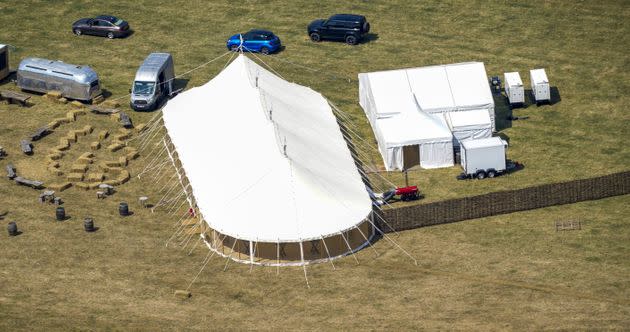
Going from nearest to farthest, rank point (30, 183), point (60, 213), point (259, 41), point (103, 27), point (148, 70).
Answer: point (60, 213) → point (30, 183) → point (148, 70) → point (259, 41) → point (103, 27)

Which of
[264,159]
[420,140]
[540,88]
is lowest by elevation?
[540,88]

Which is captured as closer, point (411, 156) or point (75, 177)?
point (75, 177)

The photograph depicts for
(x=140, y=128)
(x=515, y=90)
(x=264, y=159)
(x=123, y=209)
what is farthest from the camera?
(x=515, y=90)

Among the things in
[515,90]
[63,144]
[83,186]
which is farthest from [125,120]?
[515,90]

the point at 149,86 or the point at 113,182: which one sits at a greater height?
the point at 149,86

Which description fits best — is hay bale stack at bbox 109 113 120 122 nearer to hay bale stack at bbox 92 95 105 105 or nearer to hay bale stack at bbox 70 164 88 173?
hay bale stack at bbox 92 95 105 105

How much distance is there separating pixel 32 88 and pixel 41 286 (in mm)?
24630

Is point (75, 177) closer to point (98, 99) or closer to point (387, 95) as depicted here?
point (98, 99)

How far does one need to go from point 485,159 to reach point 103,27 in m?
32.1

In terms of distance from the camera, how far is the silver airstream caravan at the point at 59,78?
84.1 m

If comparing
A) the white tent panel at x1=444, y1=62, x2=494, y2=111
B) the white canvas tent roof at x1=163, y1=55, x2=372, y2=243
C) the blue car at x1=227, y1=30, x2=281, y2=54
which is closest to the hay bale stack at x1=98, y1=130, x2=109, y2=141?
the white canvas tent roof at x1=163, y1=55, x2=372, y2=243

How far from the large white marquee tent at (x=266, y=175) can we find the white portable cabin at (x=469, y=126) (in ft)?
21.5

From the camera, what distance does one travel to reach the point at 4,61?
88125 mm

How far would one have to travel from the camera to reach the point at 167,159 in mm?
77000
